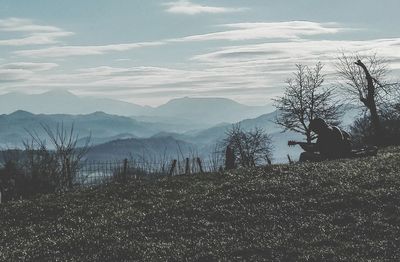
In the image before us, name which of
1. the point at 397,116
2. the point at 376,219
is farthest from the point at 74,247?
the point at 397,116

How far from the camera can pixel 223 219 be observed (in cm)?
2177

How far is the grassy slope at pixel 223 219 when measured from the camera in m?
17.5

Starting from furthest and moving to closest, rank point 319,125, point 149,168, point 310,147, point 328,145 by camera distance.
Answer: point 149,168 → point 310,147 → point 319,125 → point 328,145

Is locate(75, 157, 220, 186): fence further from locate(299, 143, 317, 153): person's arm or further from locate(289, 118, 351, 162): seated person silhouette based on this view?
locate(289, 118, 351, 162): seated person silhouette

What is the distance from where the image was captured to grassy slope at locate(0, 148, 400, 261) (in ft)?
57.4

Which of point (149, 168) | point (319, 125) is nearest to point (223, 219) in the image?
point (319, 125)

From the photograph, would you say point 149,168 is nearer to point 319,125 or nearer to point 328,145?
point 319,125

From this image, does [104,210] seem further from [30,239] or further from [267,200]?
[267,200]

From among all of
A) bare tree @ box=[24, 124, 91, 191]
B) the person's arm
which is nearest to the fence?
bare tree @ box=[24, 124, 91, 191]

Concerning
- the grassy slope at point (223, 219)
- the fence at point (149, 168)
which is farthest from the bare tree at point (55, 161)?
the grassy slope at point (223, 219)

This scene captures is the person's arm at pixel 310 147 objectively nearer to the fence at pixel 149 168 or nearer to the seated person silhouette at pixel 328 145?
the seated person silhouette at pixel 328 145

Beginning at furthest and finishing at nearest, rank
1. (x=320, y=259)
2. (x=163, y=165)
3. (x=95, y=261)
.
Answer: (x=163, y=165) < (x=95, y=261) < (x=320, y=259)

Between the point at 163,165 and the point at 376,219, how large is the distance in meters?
27.5

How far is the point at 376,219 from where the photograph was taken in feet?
66.7
